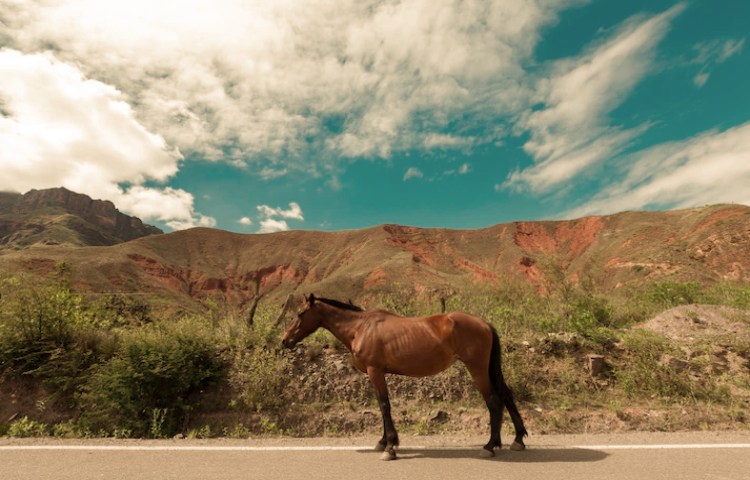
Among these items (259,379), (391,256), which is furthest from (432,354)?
(391,256)

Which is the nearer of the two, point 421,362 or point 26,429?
point 421,362

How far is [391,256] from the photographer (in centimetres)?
8838

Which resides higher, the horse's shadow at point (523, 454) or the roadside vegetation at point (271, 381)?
the roadside vegetation at point (271, 381)

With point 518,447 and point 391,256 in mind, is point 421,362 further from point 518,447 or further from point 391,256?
point 391,256

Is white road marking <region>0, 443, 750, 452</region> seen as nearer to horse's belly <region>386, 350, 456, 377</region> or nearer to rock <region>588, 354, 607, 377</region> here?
horse's belly <region>386, 350, 456, 377</region>

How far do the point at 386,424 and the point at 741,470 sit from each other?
3892 mm

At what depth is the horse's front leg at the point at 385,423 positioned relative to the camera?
5086 mm

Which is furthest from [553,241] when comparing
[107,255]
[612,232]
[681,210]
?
[107,255]

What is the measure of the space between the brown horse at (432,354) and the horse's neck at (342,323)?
10cm

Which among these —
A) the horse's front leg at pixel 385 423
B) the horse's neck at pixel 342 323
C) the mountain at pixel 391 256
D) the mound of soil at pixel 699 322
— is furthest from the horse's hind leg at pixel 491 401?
the mountain at pixel 391 256

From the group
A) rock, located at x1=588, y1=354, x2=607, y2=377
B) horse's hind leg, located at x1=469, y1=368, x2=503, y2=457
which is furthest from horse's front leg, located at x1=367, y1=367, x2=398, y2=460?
rock, located at x1=588, y1=354, x2=607, y2=377

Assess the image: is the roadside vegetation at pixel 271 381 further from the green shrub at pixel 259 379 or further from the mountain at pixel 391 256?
the mountain at pixel 391 256

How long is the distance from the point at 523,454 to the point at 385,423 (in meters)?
1.80

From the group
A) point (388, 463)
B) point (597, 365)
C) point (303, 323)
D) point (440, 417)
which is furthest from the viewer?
point (597, 365)
